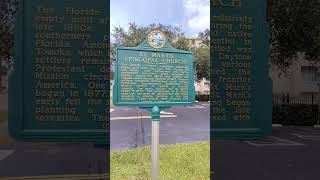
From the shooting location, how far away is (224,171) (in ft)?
31.2

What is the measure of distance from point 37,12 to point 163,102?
2.04m

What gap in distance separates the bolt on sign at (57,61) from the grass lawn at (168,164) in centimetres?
368

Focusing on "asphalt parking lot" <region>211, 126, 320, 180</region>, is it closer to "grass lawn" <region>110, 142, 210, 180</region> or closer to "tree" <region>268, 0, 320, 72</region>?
"grass lawn" <region>110, 142, 210, 180</region>

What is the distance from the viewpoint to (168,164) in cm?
867

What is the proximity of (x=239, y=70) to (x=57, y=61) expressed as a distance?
2.13 metres

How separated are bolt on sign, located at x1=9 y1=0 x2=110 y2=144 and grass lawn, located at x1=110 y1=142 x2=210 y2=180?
368cm

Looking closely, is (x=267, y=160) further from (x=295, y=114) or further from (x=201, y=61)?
(x=201, y=61)

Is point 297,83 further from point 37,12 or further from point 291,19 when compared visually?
point 37,12

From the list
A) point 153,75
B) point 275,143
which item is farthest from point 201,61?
point 153,75

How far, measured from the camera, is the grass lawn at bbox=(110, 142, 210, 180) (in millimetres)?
7660

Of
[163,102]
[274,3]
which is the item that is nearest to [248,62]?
[163,102]

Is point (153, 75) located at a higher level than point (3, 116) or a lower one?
higher

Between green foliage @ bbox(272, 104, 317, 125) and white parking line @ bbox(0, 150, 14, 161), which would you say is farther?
green foliage @ bbox(272, 104, 317, 125)

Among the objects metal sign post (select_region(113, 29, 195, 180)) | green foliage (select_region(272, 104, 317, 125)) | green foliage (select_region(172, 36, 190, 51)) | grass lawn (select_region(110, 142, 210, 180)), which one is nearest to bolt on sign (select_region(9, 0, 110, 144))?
metal sign post (select_region(113, 29, 195, 180))
